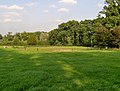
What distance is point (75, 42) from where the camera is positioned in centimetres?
9906

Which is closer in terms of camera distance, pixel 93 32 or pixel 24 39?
pixel 93 32

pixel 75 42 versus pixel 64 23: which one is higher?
pixel 64 23

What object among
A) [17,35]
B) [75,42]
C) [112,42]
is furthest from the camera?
[17,35]

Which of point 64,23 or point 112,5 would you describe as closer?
point 112,5

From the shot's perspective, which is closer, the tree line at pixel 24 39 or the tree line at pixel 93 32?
the tree line at pixel 93 32

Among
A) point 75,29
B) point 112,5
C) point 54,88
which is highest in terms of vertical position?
point 112,5

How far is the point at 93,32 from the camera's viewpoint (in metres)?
88.4

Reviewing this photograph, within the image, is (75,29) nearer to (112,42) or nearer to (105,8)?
(105,8)

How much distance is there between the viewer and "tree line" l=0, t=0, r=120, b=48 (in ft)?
224

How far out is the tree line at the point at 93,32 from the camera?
6825 centimetres

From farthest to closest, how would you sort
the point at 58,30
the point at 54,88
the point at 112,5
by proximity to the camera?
the point at 58,30 < the point at 112,5 < the point at 54,88

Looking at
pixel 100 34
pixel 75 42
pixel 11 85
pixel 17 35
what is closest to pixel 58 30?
pixel 75 42

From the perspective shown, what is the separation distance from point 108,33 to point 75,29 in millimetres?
33913

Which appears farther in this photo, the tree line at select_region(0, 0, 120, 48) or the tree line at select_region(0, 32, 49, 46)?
the tree line at select_region(0, 32, 49, 46)
